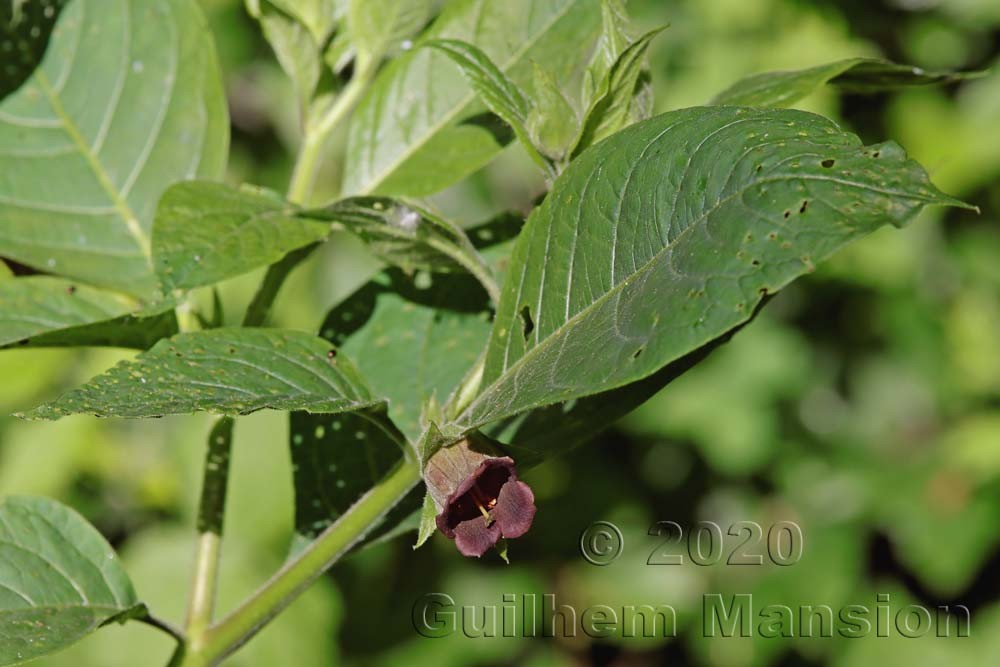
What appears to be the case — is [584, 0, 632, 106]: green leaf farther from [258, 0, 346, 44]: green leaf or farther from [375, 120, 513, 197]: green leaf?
[258, 0, 346, 44]: green leaf

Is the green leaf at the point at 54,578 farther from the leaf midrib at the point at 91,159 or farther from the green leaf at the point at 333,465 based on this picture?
the leaf midrib at the point at 91,159

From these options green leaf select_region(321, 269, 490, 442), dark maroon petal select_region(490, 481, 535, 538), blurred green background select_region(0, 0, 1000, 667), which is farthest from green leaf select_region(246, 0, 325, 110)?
blurred green background select_region(0, 0, 1000, 667)

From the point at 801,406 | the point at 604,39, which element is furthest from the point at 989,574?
the point at 604,39

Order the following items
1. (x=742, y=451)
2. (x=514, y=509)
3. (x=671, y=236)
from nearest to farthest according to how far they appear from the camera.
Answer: (x=671, y=236)
(x=514, y=509)
(x=742, y=451)

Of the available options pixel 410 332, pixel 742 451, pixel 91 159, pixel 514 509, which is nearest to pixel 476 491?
pixel 514 509

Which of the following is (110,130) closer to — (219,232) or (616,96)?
A: (219,232)

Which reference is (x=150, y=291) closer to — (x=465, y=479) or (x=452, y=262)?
(x=452, y=262)
